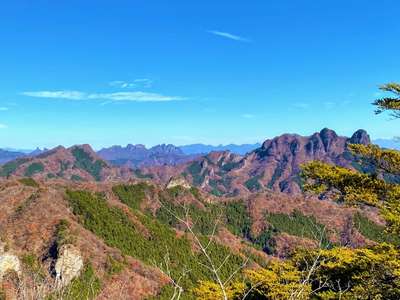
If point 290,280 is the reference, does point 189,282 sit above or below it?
below

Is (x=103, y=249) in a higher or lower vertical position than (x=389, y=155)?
lower

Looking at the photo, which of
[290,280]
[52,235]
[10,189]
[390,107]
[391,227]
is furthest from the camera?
[10,189]

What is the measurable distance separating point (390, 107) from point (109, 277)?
12584 cm

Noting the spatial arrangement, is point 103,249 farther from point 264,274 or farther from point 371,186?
point 371,186

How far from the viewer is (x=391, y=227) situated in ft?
65.9

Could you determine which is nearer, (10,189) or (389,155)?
(389,155)

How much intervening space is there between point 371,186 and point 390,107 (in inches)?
160

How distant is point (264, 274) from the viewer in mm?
39094

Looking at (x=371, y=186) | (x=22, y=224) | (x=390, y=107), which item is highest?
(x=390, y=107)

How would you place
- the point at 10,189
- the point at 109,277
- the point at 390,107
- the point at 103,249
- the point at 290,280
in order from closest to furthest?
the point at 390,107 < the point at 290,280 < the point at 109,277 < the point at 103,249 < the point at 10,189

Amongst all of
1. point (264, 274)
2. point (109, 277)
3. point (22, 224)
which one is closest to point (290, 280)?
point (264, 274)

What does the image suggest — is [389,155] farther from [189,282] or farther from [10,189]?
[10,189]

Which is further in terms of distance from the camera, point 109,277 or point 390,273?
point 109,277

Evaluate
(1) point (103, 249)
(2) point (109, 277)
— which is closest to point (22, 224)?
(1) point (103, 249)
